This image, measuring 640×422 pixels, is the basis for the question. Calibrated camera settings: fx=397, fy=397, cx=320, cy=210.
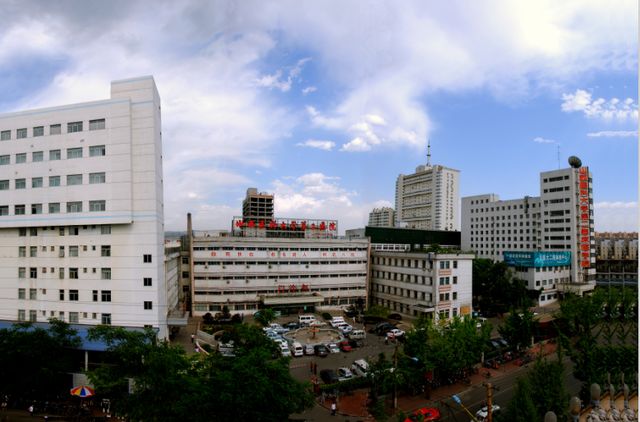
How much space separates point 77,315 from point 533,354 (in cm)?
3127

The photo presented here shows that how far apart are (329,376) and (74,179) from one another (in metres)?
19.7

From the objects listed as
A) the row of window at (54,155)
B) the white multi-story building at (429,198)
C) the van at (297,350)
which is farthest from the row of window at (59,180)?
the white multi-story building at (429,198)

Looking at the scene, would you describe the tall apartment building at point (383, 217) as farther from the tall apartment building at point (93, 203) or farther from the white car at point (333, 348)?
the tall apartment building at point (93, 203)

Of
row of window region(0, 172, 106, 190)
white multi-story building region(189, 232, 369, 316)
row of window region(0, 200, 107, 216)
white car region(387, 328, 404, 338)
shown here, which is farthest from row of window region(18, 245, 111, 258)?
white car region(387, 328, 404, 338)

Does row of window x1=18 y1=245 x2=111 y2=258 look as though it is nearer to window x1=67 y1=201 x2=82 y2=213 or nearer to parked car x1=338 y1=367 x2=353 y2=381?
window x1=67 y1=201 x2=82 y2=213

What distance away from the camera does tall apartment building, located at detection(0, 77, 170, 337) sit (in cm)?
2448

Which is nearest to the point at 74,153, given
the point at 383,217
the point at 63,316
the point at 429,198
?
the point at 63,316

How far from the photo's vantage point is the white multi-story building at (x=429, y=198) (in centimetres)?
10806

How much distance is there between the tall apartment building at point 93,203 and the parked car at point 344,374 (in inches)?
451

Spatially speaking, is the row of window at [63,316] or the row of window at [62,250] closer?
the row of window at [63,316]

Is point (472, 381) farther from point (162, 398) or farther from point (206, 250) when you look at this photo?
point (206, 250)

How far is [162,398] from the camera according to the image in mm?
15203

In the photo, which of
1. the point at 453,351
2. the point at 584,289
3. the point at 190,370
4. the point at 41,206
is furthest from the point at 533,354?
the point at 41,206

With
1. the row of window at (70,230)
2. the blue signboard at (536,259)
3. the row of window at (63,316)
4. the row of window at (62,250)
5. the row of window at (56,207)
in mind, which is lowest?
the row of window at (63,316)
